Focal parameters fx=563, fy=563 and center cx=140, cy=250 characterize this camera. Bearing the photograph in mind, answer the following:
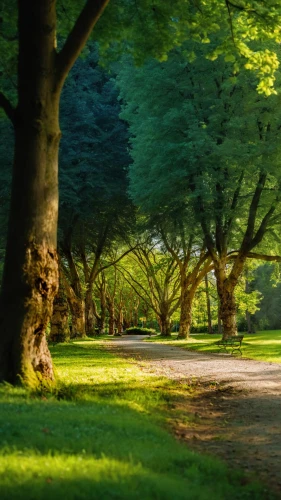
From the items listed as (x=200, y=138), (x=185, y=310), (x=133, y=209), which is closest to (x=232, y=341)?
(x=200, y=138)

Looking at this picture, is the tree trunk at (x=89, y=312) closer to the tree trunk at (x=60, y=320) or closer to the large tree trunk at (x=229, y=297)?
the tree trunk at (x=60, y=320)

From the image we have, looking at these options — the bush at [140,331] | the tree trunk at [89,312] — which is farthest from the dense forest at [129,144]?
the bush at [140,331]

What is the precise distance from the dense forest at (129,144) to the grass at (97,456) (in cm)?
206

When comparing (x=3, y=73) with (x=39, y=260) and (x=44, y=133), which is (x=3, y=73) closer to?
(x=44, y=133)

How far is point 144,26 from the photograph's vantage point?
1291cm

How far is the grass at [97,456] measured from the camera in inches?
172

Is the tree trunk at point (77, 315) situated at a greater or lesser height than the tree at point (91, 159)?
lesser

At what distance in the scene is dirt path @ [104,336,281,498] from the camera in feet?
22.2

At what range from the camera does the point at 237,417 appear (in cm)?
944

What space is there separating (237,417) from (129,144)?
22659 mm

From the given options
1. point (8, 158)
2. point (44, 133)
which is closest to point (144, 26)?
point (44, 133)

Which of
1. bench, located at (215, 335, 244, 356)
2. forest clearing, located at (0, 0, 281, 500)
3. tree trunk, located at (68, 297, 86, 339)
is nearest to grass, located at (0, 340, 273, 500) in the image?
forest clearing, located at (0, 0, 281, 500)

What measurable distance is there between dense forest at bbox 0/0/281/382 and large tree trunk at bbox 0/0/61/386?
24mm

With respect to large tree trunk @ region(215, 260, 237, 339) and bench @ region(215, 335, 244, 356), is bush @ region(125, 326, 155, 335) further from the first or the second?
bench @ region(215, 335, 244, 356)
